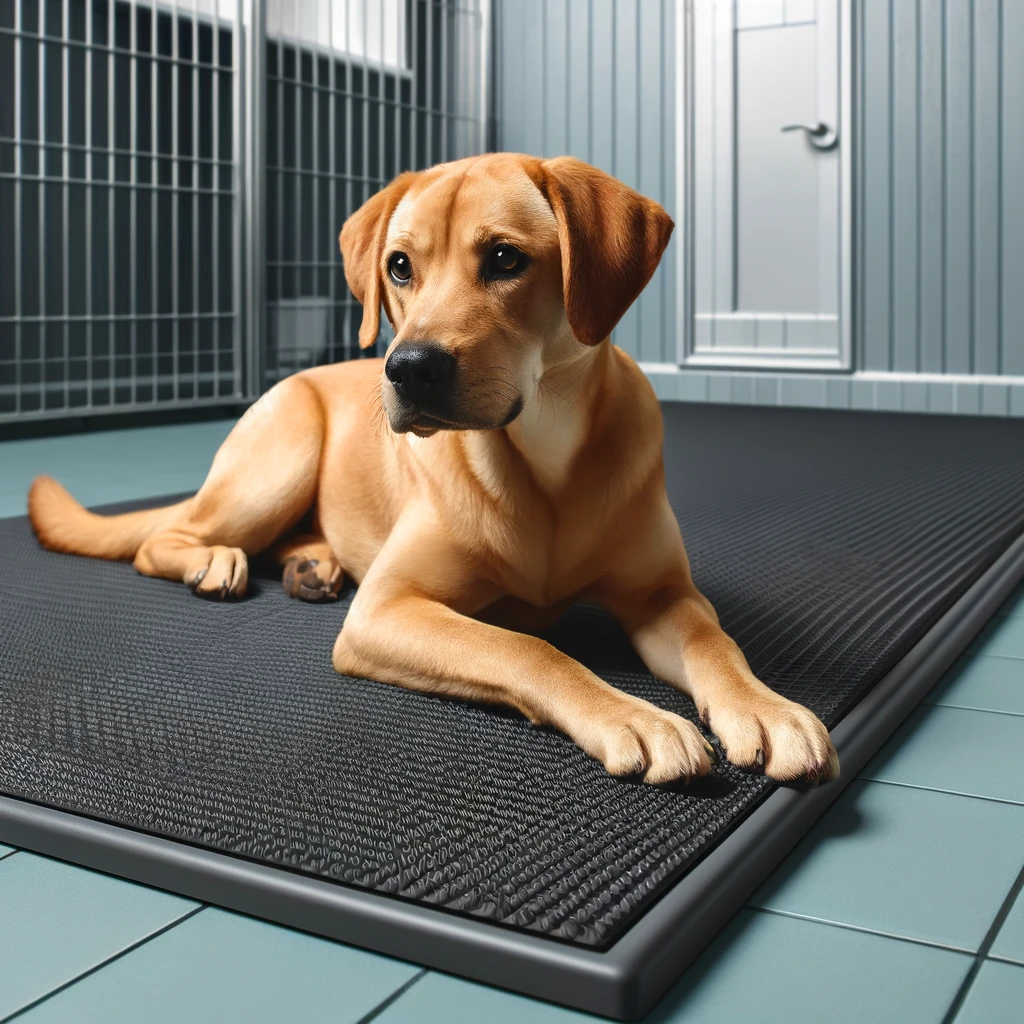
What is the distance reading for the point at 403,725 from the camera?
142 centimetres

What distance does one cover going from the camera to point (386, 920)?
94 centimetres

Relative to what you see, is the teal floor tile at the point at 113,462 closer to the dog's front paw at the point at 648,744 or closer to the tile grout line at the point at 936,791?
the dog's front paw at the point at 648,744

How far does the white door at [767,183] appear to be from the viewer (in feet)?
18.5

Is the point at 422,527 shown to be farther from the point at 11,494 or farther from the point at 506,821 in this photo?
the point at 11,494

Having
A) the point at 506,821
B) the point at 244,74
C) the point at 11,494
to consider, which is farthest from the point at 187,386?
the point at 506,821

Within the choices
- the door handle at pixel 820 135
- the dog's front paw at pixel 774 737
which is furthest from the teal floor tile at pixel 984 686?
the door handle at pixel 820 135

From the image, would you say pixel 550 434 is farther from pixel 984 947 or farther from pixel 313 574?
pixel 984 947

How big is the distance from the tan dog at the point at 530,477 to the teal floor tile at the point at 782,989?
0.85 feet

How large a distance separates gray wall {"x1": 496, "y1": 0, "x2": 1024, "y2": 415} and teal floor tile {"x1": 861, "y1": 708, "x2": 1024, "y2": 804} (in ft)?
13.7

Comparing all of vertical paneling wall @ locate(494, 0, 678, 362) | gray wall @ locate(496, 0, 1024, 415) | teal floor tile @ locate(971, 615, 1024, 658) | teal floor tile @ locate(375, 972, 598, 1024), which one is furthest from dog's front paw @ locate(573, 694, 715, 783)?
vertical paneling wall @ locate(494, 0, 678, 362)

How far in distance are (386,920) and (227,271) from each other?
4.83 m

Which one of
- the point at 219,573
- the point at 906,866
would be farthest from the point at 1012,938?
the point at 219,573

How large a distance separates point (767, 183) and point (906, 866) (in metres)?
5.17

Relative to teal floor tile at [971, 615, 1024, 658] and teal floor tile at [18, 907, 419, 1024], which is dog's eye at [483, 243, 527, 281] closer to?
teal floor tile at [18, 907, 419, 1024]
